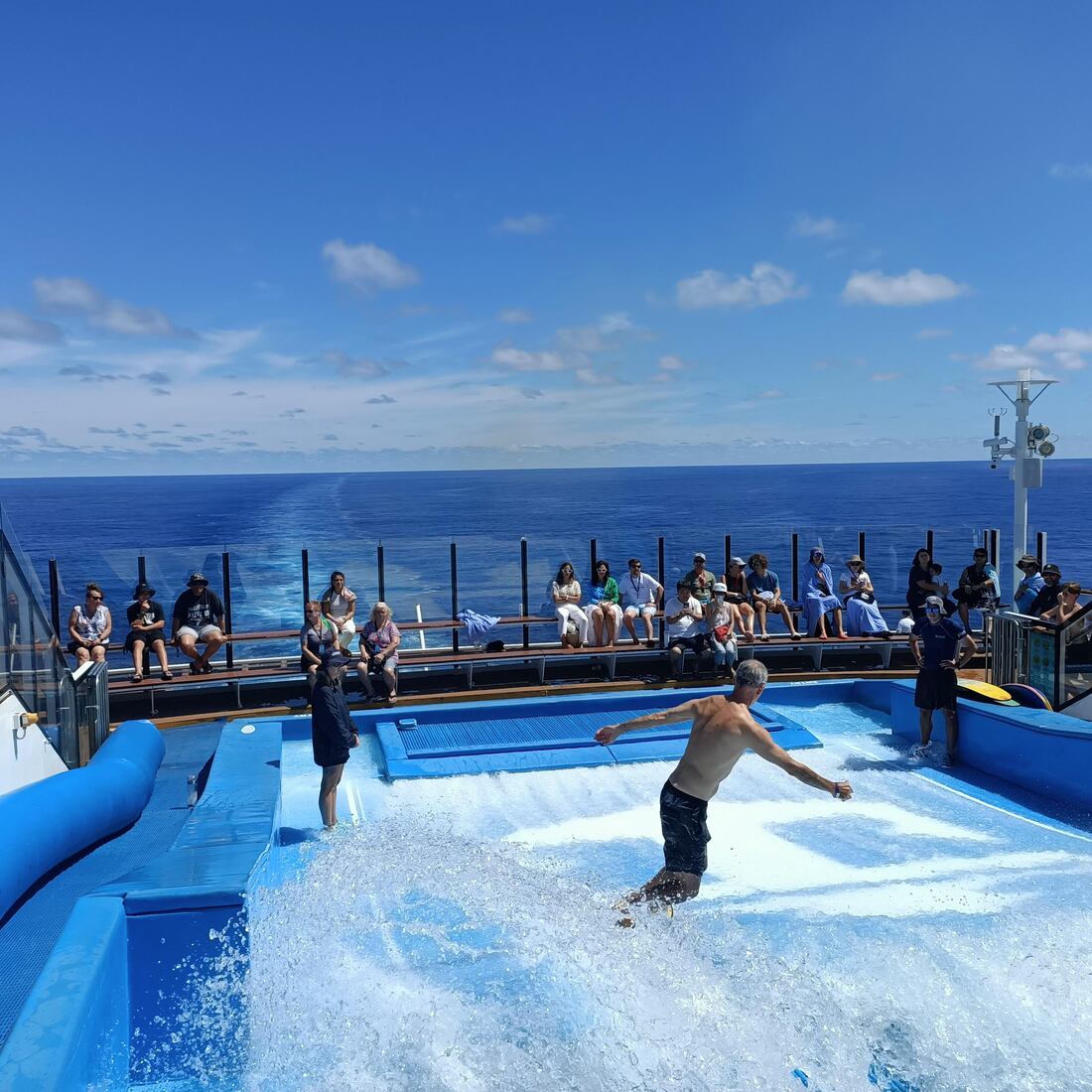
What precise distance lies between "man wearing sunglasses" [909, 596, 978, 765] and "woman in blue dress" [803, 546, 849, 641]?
3.23 metres

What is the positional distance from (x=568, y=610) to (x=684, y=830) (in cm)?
676

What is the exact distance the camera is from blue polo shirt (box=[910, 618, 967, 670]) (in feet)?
27.4

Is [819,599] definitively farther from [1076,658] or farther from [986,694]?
[1076,658]

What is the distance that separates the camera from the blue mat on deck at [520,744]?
29.3ft

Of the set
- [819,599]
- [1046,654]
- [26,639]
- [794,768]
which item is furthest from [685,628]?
[26,639]

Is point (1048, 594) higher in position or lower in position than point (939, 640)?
higher

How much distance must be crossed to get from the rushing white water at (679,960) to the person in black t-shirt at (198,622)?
14.9ft

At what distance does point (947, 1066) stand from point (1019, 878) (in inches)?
104

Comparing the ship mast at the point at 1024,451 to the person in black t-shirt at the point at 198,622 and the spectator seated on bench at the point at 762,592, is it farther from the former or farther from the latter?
the person in black t-shirt at the point at 198,622

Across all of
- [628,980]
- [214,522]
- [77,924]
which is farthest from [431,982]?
[214,522]

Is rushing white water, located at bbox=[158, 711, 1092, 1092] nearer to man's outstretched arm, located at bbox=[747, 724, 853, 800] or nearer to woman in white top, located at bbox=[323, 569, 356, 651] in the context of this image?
man's outstretched arm, located at bbox=[747, 724, 853, 800]

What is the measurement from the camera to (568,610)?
12023 millimetres

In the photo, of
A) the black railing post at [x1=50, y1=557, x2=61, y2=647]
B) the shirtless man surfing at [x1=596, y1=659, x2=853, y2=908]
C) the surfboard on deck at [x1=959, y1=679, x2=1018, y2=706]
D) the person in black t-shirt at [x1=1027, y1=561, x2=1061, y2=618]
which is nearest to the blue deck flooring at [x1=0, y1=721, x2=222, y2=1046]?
the black railing post at [x1=50, y1=557, x2=61, y2=647]

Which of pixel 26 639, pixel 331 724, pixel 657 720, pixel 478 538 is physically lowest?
pixel 331 724
